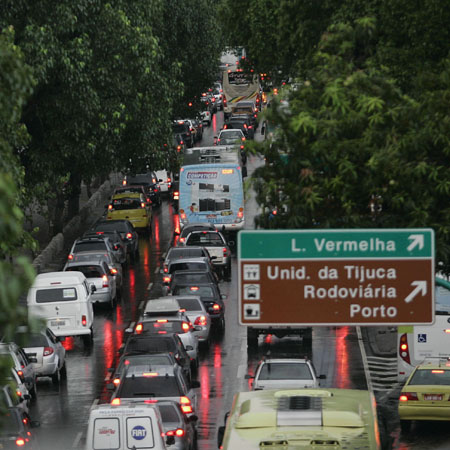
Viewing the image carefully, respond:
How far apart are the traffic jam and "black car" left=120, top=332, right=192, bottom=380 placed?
0.18ft

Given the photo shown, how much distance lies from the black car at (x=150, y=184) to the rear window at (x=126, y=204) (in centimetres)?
809

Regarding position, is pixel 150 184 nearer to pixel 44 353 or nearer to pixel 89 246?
pixel 89 246

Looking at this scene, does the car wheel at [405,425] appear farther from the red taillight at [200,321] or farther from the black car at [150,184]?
the black car at [150,184]

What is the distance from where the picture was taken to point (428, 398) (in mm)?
24578

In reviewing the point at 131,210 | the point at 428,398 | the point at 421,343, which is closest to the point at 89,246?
the point at 131,210

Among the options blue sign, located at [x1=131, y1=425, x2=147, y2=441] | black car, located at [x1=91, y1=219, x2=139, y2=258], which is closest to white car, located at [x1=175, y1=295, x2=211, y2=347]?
black car, located at [x1=91, y1=219, x2=139, y2=258]

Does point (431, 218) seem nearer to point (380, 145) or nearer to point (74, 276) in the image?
point (380, 145)

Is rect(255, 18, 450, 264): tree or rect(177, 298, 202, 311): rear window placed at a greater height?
rect(255, 18, 450, 264): tree

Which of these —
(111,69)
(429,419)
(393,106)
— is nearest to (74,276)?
(111,69)

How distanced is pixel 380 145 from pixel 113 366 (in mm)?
17776

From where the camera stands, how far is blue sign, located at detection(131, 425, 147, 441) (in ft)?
62.5

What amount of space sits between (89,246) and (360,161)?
93.9 ft

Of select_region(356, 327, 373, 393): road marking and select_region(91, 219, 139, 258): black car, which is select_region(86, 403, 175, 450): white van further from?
select_region(91, 219, 139, 258): black car

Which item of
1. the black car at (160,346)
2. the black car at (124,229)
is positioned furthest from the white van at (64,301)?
the black car at (124,229)
